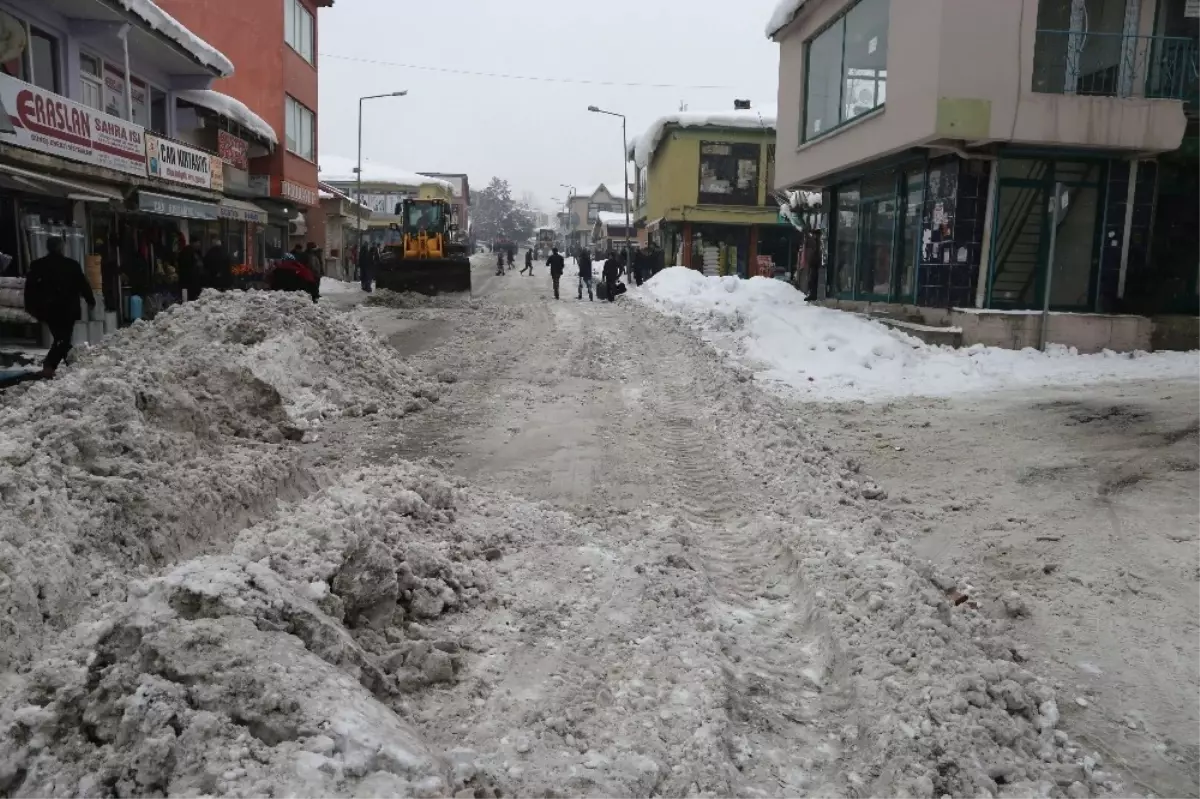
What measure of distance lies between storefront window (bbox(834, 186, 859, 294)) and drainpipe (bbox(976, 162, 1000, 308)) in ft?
15.2

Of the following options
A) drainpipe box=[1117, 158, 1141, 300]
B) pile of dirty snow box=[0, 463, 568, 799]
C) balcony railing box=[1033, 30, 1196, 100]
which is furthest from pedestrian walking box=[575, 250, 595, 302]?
pile of dirty snow box=[0, 463, 568, 799]

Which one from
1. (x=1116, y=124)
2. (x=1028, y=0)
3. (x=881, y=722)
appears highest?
(x=1028, y=0)

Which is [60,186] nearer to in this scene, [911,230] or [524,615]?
[524,615]

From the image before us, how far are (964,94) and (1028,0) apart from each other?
1685mm

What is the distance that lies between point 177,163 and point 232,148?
15.4 ft

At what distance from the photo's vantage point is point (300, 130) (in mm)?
30438

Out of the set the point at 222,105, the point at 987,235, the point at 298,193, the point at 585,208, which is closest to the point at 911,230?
the point at 987,235

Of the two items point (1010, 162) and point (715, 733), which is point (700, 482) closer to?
point (715, 733)

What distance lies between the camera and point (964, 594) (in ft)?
14.8

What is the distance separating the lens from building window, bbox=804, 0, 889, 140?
15.2 metres

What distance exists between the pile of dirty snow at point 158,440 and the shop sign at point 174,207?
8548 millimetres

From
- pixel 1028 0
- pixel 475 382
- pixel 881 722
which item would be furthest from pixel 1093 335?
pixel 881 722

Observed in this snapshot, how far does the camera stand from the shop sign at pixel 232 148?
883 inches

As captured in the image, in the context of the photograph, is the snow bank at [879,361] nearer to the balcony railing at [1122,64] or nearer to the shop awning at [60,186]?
the balcony railing at [1122,64]
